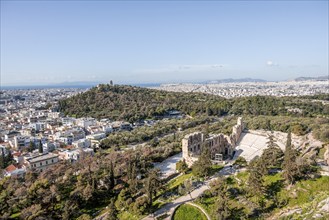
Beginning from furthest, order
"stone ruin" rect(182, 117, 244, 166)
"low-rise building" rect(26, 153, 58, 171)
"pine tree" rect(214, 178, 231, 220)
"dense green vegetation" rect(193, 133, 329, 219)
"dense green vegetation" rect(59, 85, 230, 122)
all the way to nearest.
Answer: "dense green vegetation" rect(59, 85, 230, 122) < "low-rise building" rect(26, 153, 58, 171) < "stone ruin" rect(182, 117, 244, 166) < "dense green vegetation" rect(193, 133, 329, 219) < "pine tree" rect(214, 178, 231, 220)

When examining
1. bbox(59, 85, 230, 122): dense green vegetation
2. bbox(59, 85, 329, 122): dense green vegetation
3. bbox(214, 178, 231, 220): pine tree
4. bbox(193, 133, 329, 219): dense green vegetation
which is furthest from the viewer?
bbox(59, 85, 230, 122): dense green vegetation

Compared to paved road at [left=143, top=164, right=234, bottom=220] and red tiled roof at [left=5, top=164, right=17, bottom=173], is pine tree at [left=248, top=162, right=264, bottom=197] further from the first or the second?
red tiled roof at [left=5, top=164, right=17, bottom=173]

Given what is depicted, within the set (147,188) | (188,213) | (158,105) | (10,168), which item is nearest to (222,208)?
(188,213)

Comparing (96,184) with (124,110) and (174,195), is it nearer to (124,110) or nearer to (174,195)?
(174,195)

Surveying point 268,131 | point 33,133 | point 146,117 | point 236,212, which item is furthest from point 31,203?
point 146,117

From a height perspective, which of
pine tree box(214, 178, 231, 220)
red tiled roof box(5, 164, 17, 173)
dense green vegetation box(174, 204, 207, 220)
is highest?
pine tree box(214, 178, 231, 220)

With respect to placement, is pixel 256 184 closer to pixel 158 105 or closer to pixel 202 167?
pixel 202 167

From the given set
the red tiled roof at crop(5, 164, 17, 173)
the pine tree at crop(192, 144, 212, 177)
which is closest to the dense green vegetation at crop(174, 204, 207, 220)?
the pine tree at crop(192, 144, 212, 177)

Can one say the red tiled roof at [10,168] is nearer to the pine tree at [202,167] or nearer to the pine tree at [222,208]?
the pine tree at [202,167]

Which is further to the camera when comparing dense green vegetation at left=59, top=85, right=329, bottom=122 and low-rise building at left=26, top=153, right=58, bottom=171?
dense green vegetation at left=59, top=85, right=329, bottom=122
